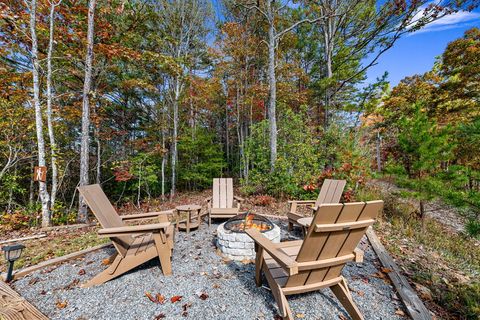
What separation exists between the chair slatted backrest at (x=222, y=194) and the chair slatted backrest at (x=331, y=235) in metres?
2.69

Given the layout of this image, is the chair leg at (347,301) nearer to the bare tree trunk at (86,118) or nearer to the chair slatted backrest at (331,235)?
the chair slatted backrest at (331,235)

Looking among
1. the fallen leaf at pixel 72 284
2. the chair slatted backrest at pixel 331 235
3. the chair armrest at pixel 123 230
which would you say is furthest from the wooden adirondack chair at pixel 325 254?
the fallen leaf at pixel 72 284

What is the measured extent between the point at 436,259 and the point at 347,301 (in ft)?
7.46

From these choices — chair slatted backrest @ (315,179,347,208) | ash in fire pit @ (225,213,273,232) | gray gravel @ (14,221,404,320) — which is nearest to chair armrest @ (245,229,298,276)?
gray gravel @ (14,221,404,320)

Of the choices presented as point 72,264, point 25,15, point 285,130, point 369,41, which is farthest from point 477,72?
point 25,15

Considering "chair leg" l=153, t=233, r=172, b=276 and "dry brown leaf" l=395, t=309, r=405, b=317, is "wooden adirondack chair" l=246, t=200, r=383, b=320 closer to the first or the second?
"dry brown leaf" l=395, t=309, r=405, b=317

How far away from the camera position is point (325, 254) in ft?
4.94

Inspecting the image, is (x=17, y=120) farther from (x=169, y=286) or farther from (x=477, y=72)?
(x=477, y=72)

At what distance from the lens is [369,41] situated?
7.02 meters

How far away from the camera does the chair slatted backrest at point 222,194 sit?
418cm

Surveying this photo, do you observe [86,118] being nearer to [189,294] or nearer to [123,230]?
[123,230]

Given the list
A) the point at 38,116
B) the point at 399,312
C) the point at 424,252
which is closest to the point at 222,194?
the point at 399,312

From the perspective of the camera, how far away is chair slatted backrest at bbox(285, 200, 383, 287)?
4.36 feet

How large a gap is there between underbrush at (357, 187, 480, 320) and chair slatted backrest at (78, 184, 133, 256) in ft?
10.4
